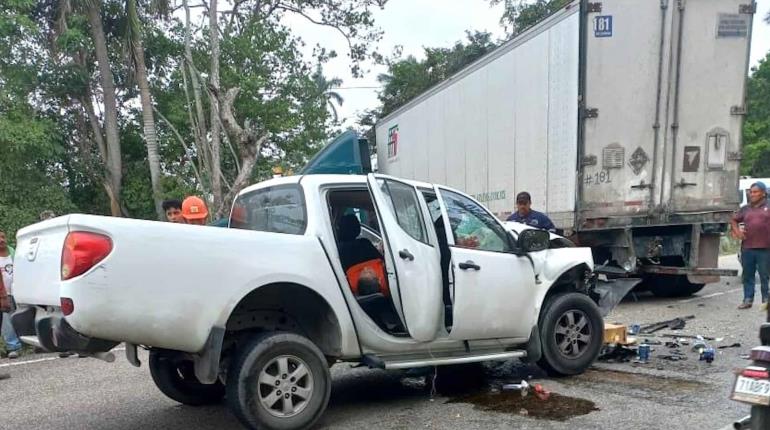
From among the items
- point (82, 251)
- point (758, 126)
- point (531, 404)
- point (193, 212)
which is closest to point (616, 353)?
point (531, 404)

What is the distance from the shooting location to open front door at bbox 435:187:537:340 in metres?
5.01

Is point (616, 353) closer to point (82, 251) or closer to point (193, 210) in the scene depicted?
point (193, 210)

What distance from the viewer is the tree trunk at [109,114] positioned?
16.1 metres

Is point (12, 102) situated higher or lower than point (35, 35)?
lower

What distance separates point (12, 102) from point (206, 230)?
45.8 feet

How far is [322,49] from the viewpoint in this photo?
72.1 feet

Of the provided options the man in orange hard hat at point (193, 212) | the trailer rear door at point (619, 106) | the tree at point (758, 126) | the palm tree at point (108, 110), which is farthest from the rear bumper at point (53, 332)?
the tree at point (758, 126)

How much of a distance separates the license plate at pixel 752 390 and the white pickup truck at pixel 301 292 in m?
2.10

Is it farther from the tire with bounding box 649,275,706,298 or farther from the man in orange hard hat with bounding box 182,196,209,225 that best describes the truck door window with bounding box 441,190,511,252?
the tire with bounding box 649,275,706,298

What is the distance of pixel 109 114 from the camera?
671 inches

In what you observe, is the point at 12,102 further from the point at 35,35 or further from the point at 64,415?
the point at 64,415

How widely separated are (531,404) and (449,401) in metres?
0.64

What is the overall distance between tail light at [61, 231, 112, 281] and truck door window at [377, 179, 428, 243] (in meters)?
2.06

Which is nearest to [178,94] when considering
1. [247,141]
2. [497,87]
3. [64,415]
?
[247,141]
